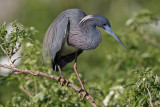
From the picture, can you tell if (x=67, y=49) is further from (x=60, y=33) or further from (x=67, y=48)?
(x=60, y=33)

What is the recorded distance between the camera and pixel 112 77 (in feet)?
13.6

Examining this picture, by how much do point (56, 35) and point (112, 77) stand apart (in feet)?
3.69

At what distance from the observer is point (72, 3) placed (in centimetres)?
926

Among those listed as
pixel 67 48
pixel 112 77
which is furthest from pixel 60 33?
pixel 112 77

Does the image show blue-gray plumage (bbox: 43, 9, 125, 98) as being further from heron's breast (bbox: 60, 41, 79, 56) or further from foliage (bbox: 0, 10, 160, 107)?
foliage (bbox: 0, 10, 160, 107)

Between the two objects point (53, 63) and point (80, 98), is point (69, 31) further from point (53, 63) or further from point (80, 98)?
point (80, 98)

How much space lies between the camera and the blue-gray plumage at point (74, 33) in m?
3.30

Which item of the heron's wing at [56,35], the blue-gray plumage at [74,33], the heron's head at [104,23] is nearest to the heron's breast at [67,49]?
the blue-gray plumage at [74,33]

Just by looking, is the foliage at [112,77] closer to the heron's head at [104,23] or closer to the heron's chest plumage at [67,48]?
the heron's chest plumage at [67,48]

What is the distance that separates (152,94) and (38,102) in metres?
1.14

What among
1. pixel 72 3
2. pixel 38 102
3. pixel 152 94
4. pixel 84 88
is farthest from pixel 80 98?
pixel 72 3

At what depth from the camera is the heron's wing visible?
3.30 m

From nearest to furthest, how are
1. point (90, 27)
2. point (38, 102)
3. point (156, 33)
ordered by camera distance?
point (38, 102) < point (90, 27) < point (156, 33)

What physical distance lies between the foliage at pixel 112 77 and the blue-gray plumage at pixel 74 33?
0.64 feet
